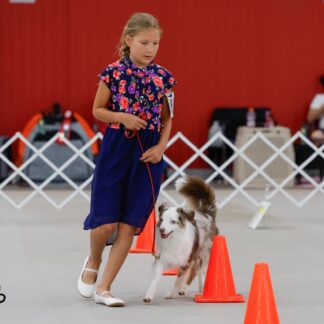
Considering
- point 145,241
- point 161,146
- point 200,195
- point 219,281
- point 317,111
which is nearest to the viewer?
point 161,146

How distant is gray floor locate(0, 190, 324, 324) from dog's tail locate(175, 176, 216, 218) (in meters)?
0.37

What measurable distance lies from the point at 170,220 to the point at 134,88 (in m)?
0.58

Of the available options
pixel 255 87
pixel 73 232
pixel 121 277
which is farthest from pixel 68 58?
pixel 121 277

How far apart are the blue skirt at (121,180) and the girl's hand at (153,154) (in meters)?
0.02

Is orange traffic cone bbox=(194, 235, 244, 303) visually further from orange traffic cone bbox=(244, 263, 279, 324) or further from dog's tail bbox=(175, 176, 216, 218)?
orange traffic cone bbox=(244, 263, 279, 324)

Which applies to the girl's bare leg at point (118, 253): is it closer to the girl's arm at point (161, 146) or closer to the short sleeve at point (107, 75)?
the girl's arm at point (161, 146)

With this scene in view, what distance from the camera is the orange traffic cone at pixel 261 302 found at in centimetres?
367

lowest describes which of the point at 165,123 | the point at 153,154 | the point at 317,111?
the point at 317,111

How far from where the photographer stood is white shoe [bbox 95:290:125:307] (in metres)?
→ 4.23

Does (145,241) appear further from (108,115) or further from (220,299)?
(108,115)

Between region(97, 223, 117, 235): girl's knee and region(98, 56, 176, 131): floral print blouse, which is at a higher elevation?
region(98, 56, 176, 131): floral print blouse

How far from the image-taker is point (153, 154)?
13.9 ft

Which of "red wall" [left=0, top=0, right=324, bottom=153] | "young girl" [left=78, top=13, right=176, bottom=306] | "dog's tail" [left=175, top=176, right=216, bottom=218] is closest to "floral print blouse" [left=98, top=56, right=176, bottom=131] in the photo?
"young girl" [left=78, top=13, right=176, bottom=306]

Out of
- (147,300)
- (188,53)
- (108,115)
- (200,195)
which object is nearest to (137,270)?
(200,195)
